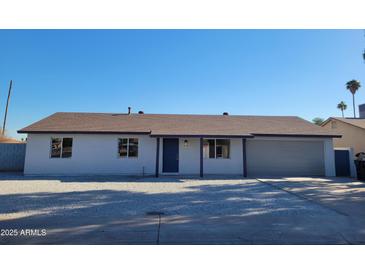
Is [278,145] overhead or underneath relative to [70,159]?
overhead

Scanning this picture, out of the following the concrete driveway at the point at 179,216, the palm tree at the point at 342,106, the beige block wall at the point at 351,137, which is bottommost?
the concrete driveway at the point at 179,216

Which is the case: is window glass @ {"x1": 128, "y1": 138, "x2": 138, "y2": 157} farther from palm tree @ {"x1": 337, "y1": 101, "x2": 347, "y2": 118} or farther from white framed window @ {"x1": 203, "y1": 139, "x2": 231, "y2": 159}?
palm tree @ {"x1": 337, "y1": 101, "x2": 347, "y2": 118}

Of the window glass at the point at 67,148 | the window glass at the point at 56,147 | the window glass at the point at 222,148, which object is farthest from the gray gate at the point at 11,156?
the window glass at the point at 222,148

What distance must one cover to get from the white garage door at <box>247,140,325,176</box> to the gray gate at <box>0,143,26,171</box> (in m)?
15.8

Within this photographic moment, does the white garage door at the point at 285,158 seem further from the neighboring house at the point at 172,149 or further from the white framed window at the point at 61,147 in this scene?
the white framed window at the point at 61,147

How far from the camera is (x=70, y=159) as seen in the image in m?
13.1

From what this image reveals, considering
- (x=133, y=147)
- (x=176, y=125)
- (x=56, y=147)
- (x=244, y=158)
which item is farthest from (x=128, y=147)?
(x=244, y=158)

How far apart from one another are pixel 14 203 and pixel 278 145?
46.7 feet

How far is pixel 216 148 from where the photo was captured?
13.9 m

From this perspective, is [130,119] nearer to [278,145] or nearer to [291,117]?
[278,145]

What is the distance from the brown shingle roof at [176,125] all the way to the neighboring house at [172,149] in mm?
62

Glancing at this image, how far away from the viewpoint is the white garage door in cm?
1433

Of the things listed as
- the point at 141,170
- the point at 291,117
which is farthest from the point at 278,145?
the point at 141,170

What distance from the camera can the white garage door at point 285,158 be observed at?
14.3 m
